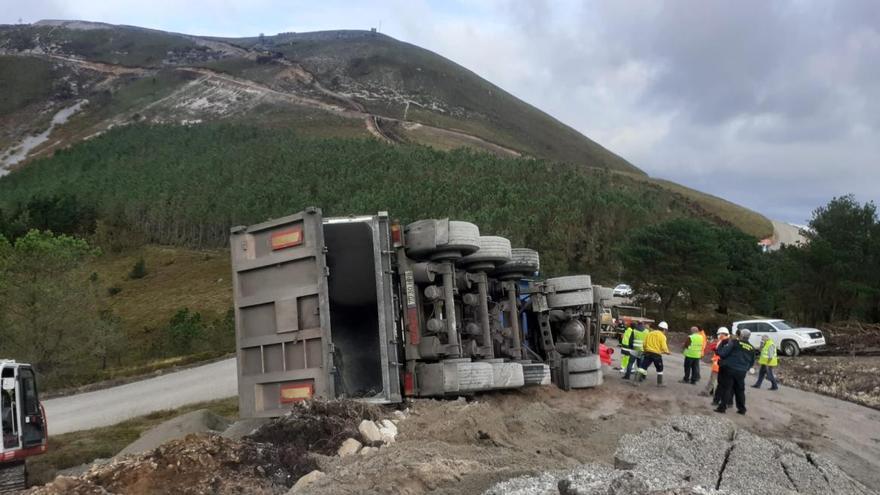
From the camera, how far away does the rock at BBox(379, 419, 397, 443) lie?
24.9ft

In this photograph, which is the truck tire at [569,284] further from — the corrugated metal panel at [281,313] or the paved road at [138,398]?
the paved road at [138,398]

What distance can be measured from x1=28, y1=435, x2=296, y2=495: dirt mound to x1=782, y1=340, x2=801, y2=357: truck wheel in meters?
23.4

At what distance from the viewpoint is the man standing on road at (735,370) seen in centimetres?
1226

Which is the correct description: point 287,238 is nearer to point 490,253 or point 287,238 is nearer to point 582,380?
point 490,253

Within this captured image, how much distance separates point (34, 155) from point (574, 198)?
101m

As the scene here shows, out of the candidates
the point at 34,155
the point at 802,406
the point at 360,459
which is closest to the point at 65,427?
the point at 360,459

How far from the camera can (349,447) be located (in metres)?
7.18

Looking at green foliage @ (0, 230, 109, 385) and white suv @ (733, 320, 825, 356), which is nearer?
white suv @ (733, 320, 825, 356)

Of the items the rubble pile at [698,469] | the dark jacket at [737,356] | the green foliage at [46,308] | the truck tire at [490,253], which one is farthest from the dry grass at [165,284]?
the rubble pile at [698,469]

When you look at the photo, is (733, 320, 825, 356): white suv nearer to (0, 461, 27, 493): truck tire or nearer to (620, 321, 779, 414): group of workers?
(620, 321, 779, 414): group of workers

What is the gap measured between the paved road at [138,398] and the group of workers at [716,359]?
10.7 metres

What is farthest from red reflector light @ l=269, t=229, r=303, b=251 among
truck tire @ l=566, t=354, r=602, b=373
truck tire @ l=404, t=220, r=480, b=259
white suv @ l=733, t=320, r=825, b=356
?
white suv @ l=733, t=320, r=825, b=356

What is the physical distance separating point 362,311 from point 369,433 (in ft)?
7.99

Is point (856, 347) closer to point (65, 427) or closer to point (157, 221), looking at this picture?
point (65, 427)
